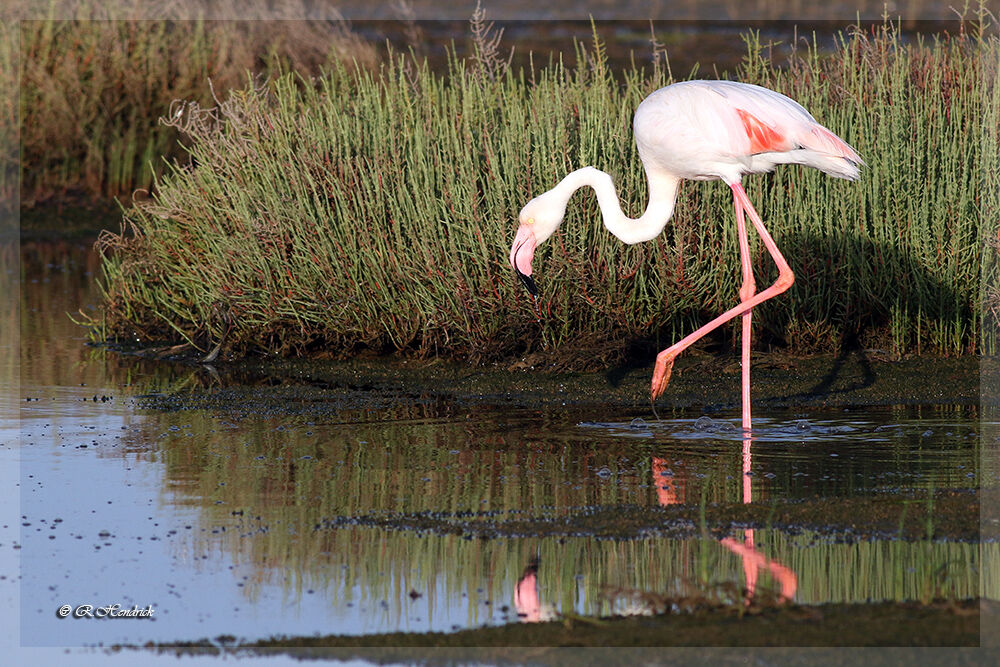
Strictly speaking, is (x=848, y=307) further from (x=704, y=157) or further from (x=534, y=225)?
(x=534, y=225)

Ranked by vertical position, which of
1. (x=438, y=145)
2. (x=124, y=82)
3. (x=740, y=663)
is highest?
(x=124, y=82)

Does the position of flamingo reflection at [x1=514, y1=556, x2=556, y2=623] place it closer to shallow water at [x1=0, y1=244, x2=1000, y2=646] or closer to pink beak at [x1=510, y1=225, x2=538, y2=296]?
shallow water at [x1=0, y1=244, x2=1000, y2=646]

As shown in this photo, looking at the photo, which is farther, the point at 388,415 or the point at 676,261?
the point at 676,261

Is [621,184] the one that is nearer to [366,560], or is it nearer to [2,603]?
[366,560]

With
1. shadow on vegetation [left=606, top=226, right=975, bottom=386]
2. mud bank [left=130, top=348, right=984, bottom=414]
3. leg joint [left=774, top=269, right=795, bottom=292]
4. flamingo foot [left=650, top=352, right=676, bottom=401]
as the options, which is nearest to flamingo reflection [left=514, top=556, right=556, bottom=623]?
flamingo foot [left=650, top=352, right=676, bottom=401]

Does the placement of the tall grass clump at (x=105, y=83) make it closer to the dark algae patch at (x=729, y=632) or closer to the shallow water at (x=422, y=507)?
the shallow water at (x=422, y=507)

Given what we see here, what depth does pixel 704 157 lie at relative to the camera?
26.4 feet

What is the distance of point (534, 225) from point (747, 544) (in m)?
3.25

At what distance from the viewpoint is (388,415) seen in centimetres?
823

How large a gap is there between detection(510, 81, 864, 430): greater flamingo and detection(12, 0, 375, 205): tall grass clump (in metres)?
9.96

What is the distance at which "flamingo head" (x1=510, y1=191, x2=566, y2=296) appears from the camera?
8094mm

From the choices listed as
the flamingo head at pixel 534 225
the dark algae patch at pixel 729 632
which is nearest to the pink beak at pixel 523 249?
the flamingo head at pixel 534 225

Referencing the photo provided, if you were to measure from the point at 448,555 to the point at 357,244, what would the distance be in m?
4.89

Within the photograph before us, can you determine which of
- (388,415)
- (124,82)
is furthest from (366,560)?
(124,82)
